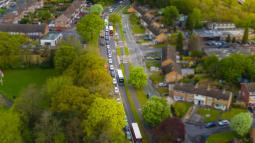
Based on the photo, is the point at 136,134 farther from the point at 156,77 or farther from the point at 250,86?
the point at 250,86

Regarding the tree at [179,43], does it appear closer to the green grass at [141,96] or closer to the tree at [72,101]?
the green grass at [141,96]

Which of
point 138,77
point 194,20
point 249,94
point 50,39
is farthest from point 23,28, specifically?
point 249,94

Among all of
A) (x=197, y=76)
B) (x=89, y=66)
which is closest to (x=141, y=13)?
(x=197, y=76)

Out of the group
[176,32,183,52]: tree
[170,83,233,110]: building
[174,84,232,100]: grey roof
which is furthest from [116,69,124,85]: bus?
[176,32,183,52]: tree

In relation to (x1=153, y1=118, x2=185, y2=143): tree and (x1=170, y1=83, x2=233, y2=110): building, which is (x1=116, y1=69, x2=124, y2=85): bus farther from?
(x1=153, y1=118, x2=185, y2=143): tree

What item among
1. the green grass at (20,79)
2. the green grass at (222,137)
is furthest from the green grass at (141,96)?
the green grass at (20,79)

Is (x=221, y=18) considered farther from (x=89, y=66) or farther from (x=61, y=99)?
(x=61, y=99)
